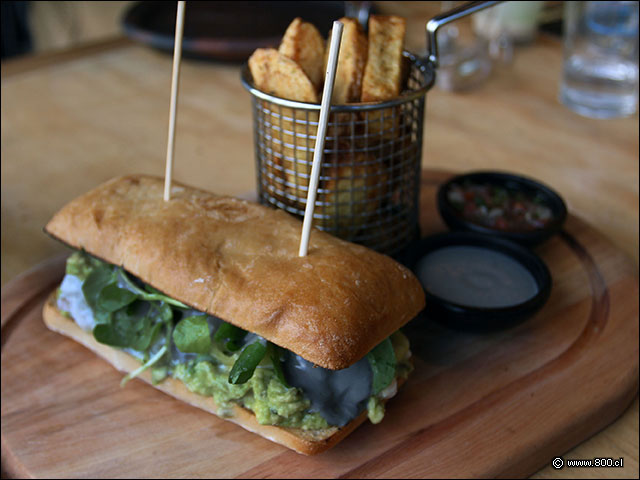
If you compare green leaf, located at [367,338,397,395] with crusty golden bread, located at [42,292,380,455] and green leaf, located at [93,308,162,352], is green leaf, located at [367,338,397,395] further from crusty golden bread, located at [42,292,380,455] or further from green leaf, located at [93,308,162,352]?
green leaf, located at [93,308,162,352]

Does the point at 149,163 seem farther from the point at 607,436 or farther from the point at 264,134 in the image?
the point at 607,436

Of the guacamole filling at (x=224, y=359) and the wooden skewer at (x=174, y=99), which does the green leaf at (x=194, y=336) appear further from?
the wooden skewer at (x=174, y=99)

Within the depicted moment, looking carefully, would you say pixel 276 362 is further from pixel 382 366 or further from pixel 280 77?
pixel 280 77

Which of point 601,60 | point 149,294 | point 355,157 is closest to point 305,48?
point 355,157

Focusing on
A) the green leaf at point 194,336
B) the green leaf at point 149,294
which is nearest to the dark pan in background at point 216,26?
the green leaf at point 149,294

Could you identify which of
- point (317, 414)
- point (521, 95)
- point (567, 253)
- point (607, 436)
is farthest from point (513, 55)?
point (317, 414)

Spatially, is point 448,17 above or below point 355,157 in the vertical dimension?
above

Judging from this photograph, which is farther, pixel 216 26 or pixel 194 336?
pixel 216 26
